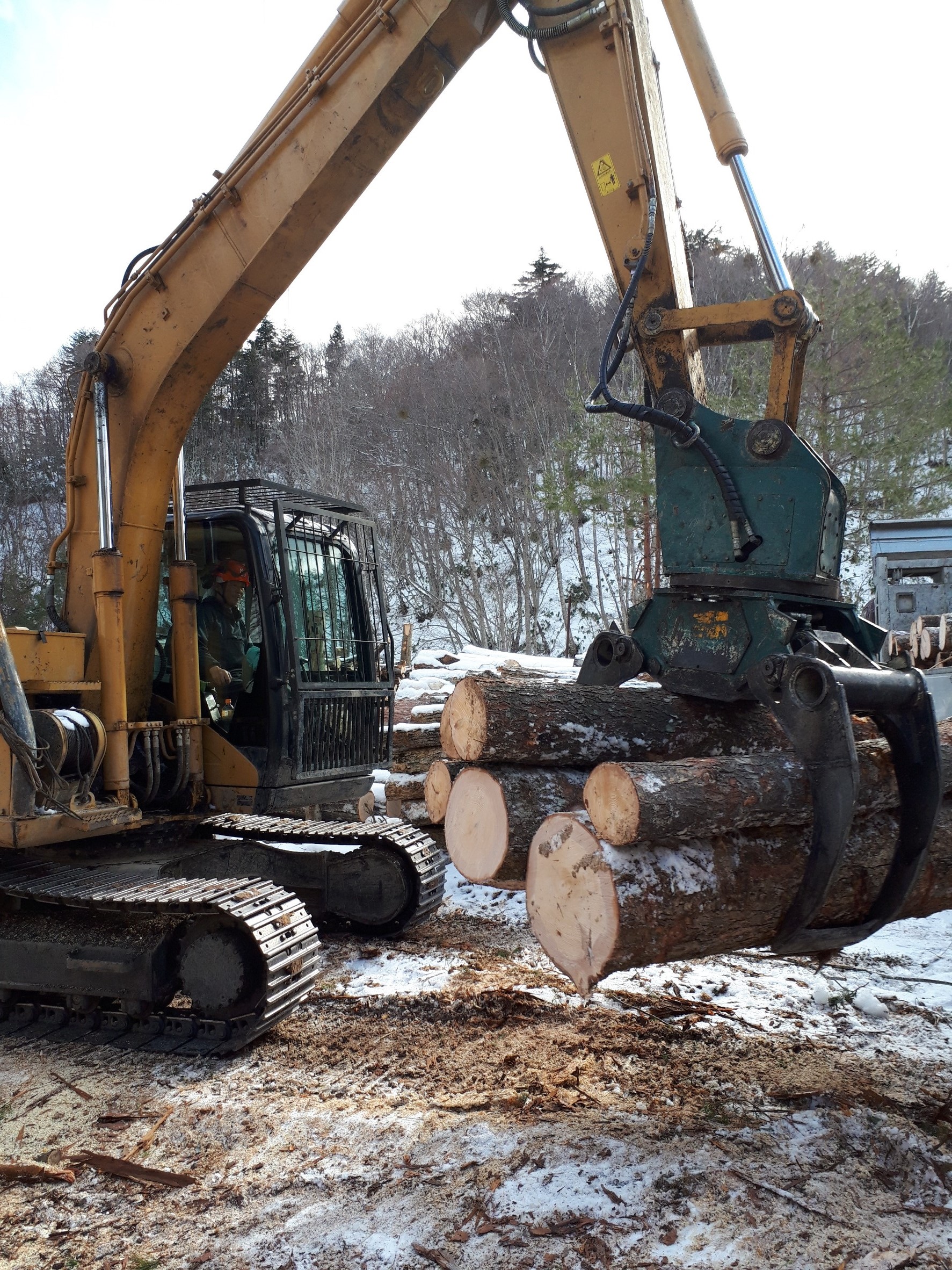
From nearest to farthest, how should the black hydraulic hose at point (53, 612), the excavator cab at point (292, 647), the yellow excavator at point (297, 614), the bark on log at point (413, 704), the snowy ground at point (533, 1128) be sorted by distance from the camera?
1. the snowy ground at point (533, 1128)
2. the yellow excavator at point (297, 614)
3. the black hydraulic hose at point (53, 612)
4. the excavator cab at point (292, 647)
5. the bark on log at point (413, 704)

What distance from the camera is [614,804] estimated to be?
260 centimetres

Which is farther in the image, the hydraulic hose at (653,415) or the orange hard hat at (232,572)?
the orange hard hat at (232,572)

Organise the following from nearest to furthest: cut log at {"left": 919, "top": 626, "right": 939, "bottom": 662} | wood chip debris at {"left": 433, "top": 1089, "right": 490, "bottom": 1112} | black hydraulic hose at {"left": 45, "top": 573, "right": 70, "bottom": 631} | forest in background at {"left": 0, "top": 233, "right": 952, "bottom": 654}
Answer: wood chip debris at {"left": 433, "top": 1089, "right": 490, "bottom": 1112} → black hydraulic hose at {"left": 45, "top": 573, "right": 70, "bottom": 631} → cut log at {"left": 919, "top": 626, "right": 939, "bottom": 662} → forest in background at {"left": 0, "top": 233, "right": 952, "bottom": 654}

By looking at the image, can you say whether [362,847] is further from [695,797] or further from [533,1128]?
[695,797]

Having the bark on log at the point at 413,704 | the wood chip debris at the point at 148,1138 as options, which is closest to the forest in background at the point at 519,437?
the bark on log at the point at 413,704

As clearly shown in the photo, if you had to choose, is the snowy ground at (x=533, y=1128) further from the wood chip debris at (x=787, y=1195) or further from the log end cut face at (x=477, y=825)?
the log end cut face at (x=477, y=825)

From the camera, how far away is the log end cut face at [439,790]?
10.8 feet

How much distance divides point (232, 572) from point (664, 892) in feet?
12.0

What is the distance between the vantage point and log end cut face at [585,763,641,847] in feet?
8.38

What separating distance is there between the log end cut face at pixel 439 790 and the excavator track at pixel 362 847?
2.29m

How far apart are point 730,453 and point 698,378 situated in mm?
563

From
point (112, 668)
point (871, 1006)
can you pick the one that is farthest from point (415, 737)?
point (871, 1006)

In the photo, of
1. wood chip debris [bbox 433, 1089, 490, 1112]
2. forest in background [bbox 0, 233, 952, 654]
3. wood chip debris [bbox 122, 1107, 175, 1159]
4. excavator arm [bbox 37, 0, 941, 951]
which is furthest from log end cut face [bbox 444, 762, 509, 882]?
forest in background [bbox 0, 233, 952, 654]

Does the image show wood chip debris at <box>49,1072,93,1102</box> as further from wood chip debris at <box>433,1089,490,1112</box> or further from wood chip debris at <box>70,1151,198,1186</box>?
wood chip debris at <box>433,1089,490,1112</box>
